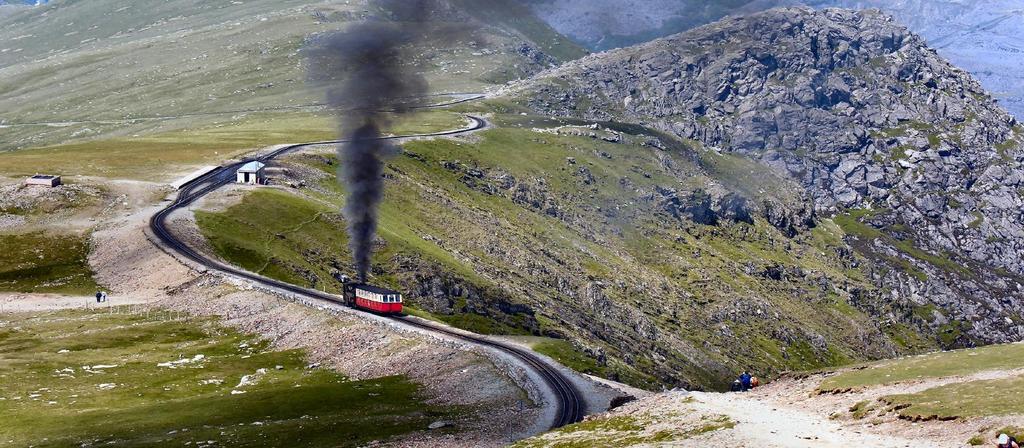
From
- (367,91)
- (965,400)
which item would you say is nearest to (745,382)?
(965,400)

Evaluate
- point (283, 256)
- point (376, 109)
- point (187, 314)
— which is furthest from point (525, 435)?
point (283, 256)

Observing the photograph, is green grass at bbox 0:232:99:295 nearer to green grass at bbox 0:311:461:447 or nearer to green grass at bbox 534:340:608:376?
green grass at bbox 0:311:461:447

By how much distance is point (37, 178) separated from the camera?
173m

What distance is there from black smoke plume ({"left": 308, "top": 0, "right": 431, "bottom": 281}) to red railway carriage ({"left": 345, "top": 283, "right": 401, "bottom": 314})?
18279 millimetres

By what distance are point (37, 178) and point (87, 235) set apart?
23.4 m

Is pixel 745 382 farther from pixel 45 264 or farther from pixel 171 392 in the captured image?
pixel 45 264

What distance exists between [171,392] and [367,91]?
60.5m

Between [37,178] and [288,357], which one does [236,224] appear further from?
[288,357]

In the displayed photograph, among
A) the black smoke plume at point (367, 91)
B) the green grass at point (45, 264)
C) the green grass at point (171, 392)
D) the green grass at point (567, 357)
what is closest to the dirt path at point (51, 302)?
the green grass at point (45, 264)

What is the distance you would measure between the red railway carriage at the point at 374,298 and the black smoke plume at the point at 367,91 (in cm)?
1828

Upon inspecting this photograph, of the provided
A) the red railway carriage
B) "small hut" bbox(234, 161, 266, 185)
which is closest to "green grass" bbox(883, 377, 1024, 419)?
the red railway carriage

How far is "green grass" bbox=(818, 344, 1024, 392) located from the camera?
282 feet

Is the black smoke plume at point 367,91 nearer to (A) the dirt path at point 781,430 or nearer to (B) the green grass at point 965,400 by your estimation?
(A) the dirt path at point 781,430

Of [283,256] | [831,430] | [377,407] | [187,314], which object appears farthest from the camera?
[283,256]
